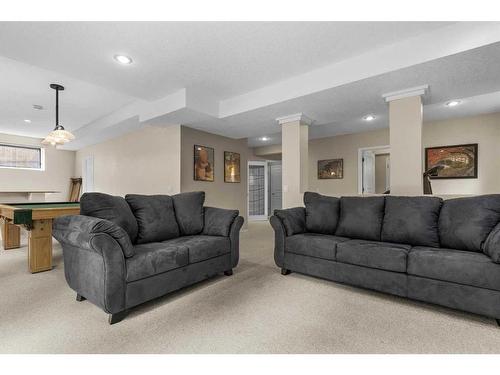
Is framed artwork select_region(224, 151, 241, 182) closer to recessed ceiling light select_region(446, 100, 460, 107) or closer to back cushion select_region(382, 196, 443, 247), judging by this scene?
back cushion select_region(382, 196, 443, 247)

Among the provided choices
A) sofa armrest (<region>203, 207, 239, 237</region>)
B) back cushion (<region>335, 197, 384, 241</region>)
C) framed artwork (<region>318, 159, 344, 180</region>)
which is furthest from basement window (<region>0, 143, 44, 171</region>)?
back cushion (<region>335, 197, 384, 241</region>)

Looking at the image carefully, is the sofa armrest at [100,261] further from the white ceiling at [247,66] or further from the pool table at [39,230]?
the white ceiling at [247,66]

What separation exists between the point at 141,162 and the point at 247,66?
3.56m

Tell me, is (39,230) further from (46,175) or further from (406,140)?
(46,175)

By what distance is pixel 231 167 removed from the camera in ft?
19.8

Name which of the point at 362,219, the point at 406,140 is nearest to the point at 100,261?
the point at 362,219

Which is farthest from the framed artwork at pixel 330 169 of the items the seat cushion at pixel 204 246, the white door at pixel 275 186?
the seat cushion at pixel 204 246

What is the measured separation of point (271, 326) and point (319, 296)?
71 cm

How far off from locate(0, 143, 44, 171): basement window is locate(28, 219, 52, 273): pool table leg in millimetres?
5964

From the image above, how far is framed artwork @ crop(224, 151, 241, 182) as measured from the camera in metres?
5.89

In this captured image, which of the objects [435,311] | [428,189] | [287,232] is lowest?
[435,311]

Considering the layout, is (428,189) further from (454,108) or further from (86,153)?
(86,153)
